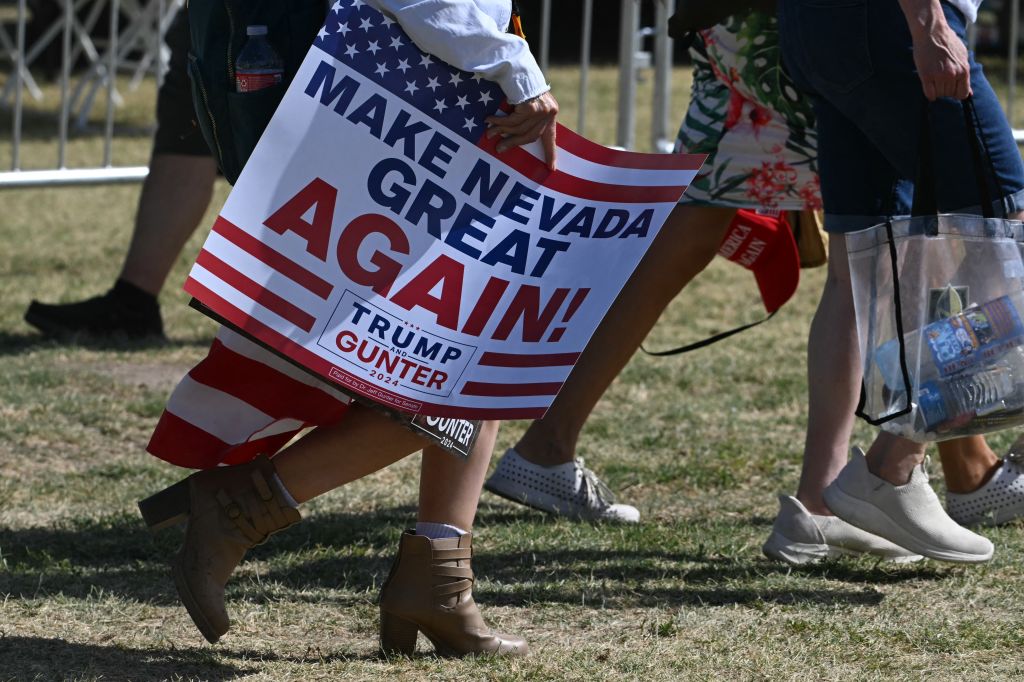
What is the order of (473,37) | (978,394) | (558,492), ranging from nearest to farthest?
(473,37) → (978,394) → (558,492)

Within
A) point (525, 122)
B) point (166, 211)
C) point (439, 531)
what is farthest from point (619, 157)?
point (166, 211)

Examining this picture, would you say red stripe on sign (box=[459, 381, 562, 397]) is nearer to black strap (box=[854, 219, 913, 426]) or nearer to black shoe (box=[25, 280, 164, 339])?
black strap (box=[854, 219, 913, 426])

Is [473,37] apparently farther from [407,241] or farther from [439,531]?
[439,531]

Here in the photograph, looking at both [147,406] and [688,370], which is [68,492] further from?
[688,370]

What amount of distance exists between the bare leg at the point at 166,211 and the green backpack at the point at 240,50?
2.68 meters

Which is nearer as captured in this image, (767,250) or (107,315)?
(767,250)

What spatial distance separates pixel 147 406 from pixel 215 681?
6.56 feet

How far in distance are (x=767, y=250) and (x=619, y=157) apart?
128 cm

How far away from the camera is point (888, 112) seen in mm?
2883

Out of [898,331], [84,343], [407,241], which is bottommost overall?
[84,343]

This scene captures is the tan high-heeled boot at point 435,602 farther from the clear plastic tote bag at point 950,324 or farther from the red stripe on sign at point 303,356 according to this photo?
the clear plastic tote bag at point 950,324

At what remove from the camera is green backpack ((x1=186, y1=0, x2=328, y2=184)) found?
8.13 ft

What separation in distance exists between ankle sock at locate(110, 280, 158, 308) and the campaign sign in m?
3.03

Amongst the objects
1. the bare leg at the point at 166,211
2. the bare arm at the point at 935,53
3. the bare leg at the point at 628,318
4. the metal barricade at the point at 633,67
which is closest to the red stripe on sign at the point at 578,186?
the bare arm at the point at 935,53
